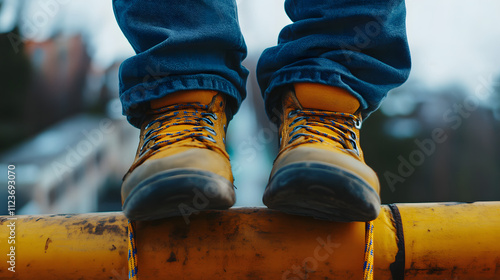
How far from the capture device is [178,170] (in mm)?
552

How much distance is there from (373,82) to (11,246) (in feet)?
2.01

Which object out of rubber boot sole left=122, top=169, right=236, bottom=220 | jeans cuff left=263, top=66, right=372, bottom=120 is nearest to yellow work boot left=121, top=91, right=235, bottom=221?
rubber boot sole left=122, top=169, right=236, bottom=220

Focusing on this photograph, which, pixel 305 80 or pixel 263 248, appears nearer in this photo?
pixel 263 248

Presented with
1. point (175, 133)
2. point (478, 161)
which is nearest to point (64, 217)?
point (175, 133)

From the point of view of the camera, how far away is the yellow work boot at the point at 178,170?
0.54 meters

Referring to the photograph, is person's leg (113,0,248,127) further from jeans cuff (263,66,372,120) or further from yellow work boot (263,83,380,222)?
yellow work boot (263,83,380,222)

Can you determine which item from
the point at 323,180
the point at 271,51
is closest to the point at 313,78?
the point at 271,51

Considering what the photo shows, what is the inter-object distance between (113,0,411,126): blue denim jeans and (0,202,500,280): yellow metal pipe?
234 mm

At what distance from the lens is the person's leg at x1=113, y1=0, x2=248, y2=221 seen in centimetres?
62

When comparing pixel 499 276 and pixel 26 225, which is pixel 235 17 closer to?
pixel 26 225

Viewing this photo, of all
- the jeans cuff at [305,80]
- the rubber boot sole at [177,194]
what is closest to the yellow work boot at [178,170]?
the rubber boot sole at [177,194]

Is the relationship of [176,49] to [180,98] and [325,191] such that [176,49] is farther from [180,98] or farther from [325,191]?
[325,191]

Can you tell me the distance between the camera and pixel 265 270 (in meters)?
0.59

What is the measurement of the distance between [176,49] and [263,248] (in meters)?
0.37
